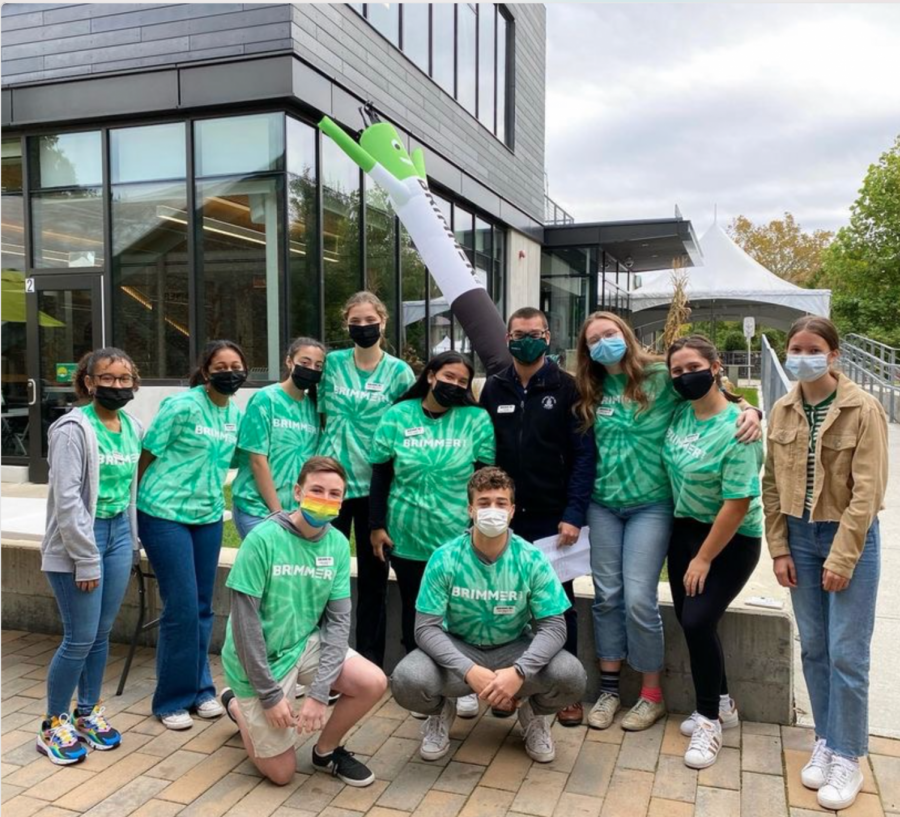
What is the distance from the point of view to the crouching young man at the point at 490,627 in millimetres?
3535

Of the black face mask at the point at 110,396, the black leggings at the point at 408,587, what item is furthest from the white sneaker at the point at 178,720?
the black face mask at the point at 110,396

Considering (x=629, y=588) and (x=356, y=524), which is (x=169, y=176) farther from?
(x=629, y=588)

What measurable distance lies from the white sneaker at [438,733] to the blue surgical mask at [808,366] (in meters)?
2.10

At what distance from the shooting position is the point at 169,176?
9773 mm

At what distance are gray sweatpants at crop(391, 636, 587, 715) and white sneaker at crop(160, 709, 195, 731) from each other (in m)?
1.11

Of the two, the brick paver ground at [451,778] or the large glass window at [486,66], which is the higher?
the large glass window at [486,66]

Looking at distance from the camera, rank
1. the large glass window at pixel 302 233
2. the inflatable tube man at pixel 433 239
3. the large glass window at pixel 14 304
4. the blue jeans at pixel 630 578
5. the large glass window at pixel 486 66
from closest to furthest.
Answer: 1. the blue jeans at pixel 630 578
2. the inflatable tube man at pixel 433 239
3. the large glass window at pixel 302 233
4. the large glass window at pixel 14 304
5. the large glass window at pixel 486 66

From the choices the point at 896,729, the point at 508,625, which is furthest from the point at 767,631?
the point at 508,625

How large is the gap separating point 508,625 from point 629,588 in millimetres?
620

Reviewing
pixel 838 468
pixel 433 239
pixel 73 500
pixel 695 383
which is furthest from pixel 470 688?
pixel 433 239

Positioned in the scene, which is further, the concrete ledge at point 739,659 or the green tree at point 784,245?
the green tree at point 784,245

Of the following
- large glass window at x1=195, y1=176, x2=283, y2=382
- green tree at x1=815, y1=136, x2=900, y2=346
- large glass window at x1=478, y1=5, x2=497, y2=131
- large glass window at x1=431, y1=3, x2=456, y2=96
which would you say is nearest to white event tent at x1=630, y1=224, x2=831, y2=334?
green tree at x1=815, y1=136, x2=900, y2=346

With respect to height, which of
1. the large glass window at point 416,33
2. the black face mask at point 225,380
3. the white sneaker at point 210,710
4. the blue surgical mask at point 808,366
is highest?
the large glass window at point 416,33

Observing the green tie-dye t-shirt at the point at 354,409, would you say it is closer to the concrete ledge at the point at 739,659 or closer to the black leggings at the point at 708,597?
the concrete ledge at the point at 739,659
